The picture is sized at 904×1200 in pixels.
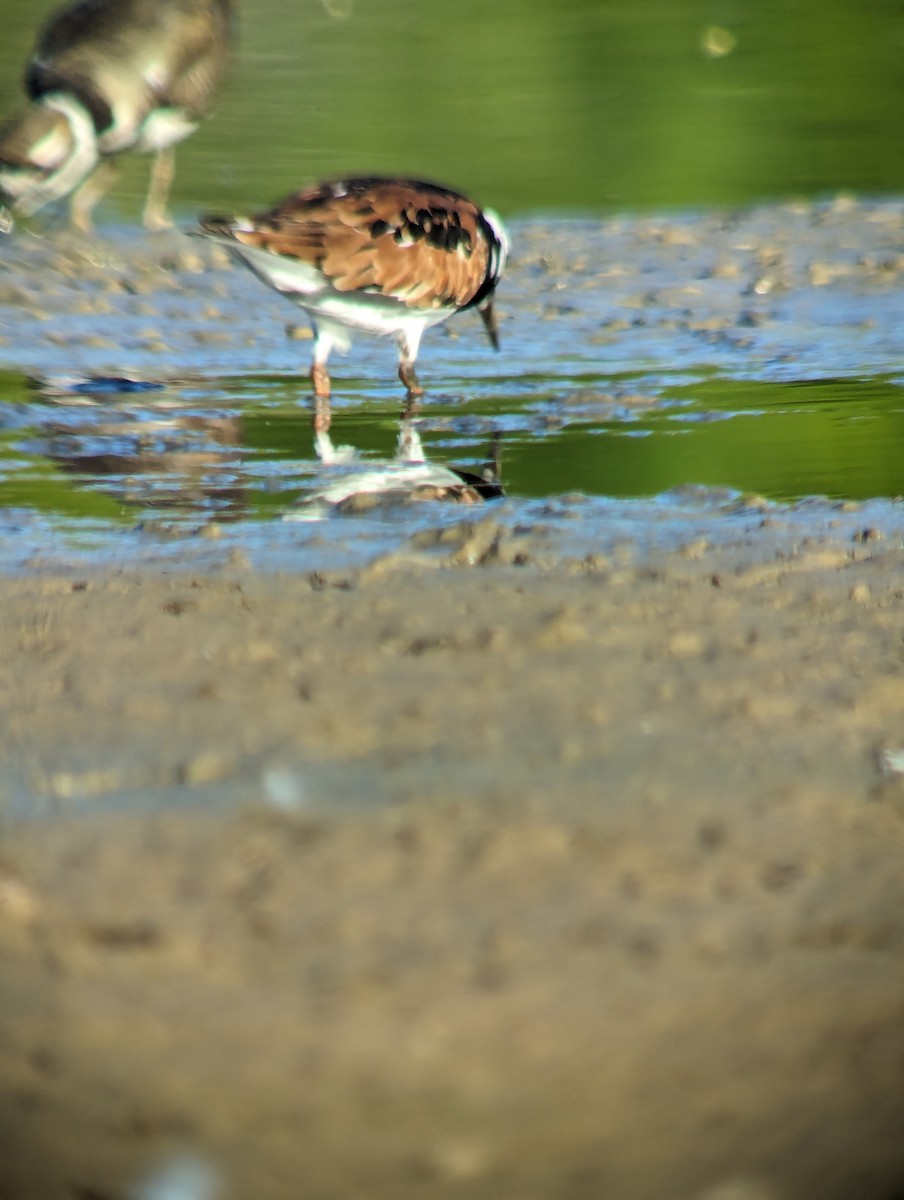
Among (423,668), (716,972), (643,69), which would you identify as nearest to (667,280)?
(423,668)

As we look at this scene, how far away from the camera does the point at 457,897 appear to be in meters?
3.02

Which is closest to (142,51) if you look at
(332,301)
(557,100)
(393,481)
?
(557,100)

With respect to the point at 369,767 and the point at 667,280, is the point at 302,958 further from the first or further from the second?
the point at 667,280

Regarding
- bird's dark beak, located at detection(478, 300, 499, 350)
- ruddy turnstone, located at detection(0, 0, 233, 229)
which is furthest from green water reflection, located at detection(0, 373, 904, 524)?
ruddy turnstone, located at detection(0, 0, 233, 229)

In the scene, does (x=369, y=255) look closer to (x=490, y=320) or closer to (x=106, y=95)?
(x=490, y=320)

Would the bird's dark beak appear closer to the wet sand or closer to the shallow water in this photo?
the shallow water

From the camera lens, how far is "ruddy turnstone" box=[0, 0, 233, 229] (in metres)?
11.3

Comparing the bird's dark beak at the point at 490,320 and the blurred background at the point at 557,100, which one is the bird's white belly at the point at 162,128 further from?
the bird's dark beak at the point at 490,320

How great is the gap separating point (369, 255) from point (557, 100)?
10.7 meters

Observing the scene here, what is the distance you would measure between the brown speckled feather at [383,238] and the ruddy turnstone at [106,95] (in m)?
4.54

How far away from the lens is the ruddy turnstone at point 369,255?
6633 millimetres

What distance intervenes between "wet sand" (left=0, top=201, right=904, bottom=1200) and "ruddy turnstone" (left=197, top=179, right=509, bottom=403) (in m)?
2.41

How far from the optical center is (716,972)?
2814 millimetres

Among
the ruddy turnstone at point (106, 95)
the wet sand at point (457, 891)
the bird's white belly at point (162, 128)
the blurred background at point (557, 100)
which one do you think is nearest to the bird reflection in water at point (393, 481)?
the wet sand at point (457, 891)
